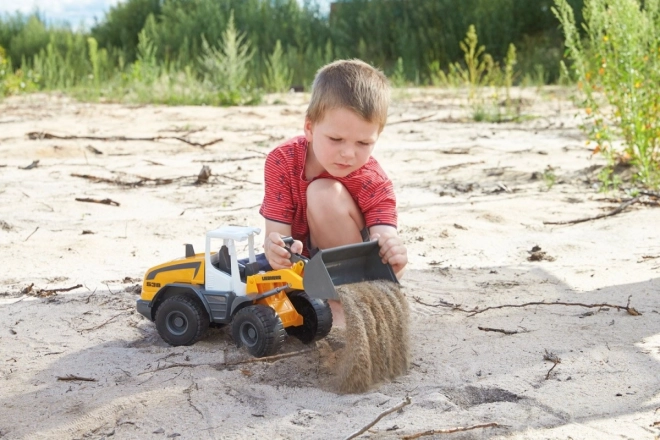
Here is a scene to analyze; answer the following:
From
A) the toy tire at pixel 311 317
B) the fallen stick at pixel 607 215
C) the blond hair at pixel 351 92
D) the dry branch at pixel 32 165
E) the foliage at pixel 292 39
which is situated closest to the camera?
the blond hair at pixel 351 92

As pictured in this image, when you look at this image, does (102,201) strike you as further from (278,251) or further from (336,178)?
(278,251)

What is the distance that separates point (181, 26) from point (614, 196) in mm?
9127

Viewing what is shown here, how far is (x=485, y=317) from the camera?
3.26 metres

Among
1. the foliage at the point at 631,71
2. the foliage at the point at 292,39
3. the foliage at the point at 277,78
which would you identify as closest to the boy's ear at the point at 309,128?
the foliage at the point at 631,71

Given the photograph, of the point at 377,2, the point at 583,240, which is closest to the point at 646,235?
the point at 583,240

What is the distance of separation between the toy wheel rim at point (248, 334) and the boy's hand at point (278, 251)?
0.79ft

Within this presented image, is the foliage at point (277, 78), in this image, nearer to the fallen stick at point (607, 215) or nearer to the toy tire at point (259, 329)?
the fallen stick at point (607, 215)

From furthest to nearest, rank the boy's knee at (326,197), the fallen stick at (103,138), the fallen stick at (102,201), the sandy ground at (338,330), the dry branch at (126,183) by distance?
the fallen stick at (103,138), the dry branch at (126,183), the fallen stick at (102,201), the boy's knee at (326,197), the sandy ground at (338,330)

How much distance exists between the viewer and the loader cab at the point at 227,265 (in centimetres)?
290

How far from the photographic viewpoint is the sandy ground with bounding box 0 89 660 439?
2377 mm

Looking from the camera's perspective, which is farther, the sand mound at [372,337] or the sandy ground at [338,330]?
the sand mound at [372,337]

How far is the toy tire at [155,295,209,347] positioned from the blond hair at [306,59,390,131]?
803mm

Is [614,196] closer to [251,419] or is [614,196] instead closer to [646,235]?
[646,235]

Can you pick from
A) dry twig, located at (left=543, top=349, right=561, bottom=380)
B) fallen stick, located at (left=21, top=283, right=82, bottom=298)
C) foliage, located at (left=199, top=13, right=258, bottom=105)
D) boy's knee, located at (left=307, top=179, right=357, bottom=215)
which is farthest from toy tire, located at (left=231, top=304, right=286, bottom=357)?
foliage, located at (left=199, top=13, right=258, bottom=105)
